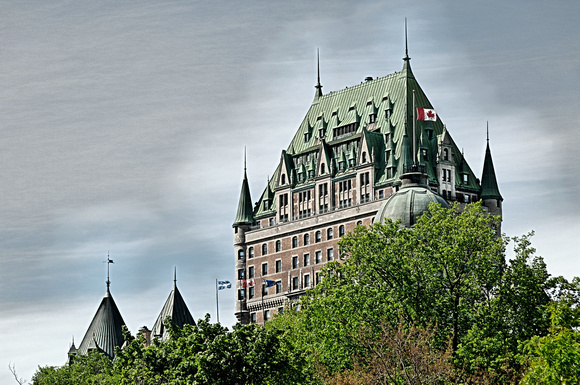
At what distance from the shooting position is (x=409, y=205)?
14450 cm

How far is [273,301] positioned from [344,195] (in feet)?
57.3

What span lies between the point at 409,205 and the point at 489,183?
1957 inches

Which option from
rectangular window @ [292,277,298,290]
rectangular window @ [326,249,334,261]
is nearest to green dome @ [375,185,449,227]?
rectangular window @ [326,249,334,261]

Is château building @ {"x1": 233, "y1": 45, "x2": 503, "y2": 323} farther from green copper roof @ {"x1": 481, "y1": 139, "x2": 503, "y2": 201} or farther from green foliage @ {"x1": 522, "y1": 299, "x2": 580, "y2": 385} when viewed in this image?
green foliage @ {"x1": 522, "y1": 299, "x2": 580, "y2": 385}

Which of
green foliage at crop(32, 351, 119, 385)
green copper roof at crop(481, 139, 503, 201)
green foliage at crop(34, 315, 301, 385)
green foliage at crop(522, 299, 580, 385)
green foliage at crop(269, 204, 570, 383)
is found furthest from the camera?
green copper roof at crop(481, 139, 503, 201)

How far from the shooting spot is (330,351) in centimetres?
10581

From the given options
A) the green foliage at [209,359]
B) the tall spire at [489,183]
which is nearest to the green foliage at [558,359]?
the green foliage at [209,359]

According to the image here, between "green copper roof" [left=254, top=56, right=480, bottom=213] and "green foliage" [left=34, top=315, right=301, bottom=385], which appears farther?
"green copper roof" [left=254, top=56, right=480, bottom=213]

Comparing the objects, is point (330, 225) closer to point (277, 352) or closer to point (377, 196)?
point (377, 196)

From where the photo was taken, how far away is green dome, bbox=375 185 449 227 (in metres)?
143

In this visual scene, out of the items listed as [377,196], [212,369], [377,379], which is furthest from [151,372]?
[377,196]

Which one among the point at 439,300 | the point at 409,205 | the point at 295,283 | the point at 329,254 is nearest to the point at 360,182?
the point at 329,254

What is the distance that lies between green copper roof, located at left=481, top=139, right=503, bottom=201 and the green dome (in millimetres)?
43603

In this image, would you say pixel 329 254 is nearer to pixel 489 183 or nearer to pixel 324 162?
pixel 324 162
